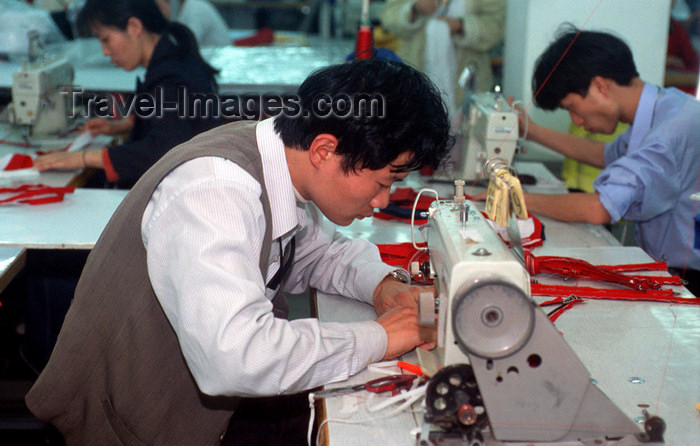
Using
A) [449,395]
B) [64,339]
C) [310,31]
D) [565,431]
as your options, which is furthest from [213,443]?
[310,31]

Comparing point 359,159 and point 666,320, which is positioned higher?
point 359,159

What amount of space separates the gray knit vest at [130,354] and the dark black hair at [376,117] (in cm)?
14

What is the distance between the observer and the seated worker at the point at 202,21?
18.7 feet

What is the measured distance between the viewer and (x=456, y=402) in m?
1.24

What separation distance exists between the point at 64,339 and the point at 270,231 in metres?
0.49

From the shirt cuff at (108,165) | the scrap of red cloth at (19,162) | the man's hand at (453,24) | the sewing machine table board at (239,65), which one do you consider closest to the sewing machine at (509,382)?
the shirt cuff at (108,165)

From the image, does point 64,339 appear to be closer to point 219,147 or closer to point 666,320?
→ point 219,147

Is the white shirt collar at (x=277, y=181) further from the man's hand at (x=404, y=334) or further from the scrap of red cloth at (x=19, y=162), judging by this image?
the scrap of red cloth at (x=19, y=162)

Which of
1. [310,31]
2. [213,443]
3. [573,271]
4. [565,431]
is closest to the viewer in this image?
[565,431]

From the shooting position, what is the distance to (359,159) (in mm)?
1457

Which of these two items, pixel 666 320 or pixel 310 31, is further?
pixel 310 31

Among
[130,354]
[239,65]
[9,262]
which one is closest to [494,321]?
[130,354]

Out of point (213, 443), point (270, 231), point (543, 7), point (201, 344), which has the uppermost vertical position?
point (543, 7)

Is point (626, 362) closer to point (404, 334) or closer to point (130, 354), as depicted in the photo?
point (404, 334)
